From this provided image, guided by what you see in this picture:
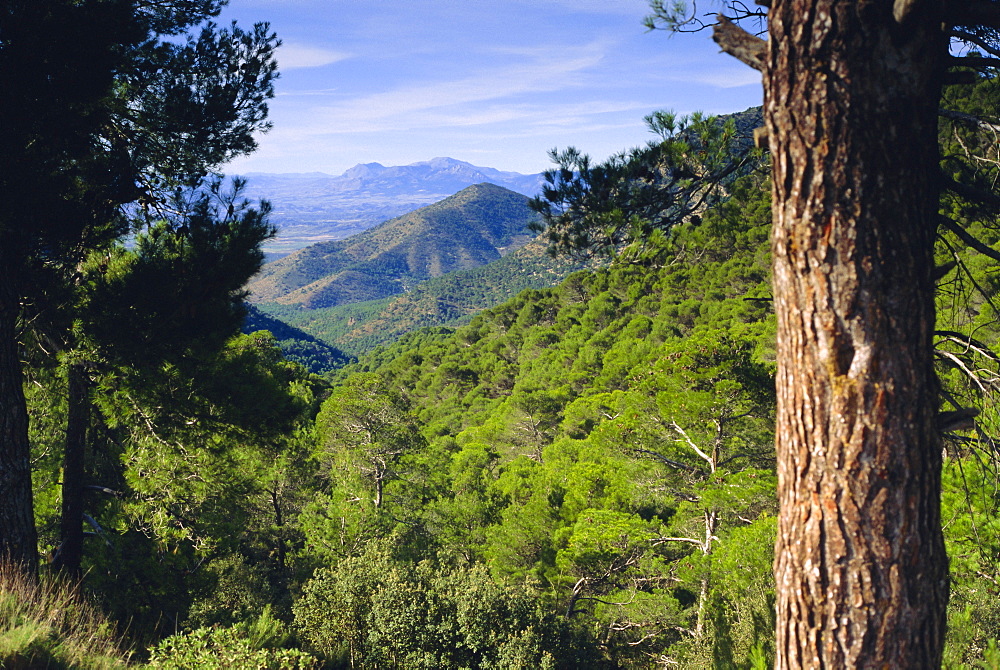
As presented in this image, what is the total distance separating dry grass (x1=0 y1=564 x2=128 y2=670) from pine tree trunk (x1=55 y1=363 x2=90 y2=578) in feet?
3.82

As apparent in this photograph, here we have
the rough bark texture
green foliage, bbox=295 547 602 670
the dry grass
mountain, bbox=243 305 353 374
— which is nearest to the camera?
the rough bark texture

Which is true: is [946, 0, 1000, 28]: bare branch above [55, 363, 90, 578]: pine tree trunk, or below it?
above

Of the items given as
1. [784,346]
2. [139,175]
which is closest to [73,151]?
[139,175]

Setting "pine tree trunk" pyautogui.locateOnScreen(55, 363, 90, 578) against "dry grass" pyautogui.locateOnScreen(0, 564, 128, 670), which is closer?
"dry grass" pyautogui.locateOnScreen(0, 564, 128, 670)

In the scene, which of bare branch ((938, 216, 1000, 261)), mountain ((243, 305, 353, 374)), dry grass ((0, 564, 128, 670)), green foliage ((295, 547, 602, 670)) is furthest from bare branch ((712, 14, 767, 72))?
mountain ((243, 305, 353, 374))

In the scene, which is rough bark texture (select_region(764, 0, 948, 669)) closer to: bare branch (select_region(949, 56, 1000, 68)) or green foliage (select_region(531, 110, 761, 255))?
bare branch (select_region(949, 56, 1000, 68))

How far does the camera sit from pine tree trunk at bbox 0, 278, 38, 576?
357 centimetres

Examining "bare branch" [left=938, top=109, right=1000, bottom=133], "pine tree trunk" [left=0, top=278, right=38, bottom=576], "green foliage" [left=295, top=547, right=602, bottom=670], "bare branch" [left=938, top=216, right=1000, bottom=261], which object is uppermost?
"bare branch" [left=938, top=109, right=1000, bottom=133]

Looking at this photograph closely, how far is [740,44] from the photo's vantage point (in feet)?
5.43

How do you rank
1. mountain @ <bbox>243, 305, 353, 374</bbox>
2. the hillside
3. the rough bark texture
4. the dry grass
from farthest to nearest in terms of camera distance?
the hillside → mountain @ <bbox>243, 305, 353, 374</bbox> → the dry grass → the rough bark texture

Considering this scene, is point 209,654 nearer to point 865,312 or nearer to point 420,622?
point 420,622

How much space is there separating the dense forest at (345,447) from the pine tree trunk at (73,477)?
0.03 m

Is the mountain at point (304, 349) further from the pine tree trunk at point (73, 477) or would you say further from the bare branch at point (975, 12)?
the bare branch at point (975, 12)

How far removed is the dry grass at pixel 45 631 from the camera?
8.38ft
